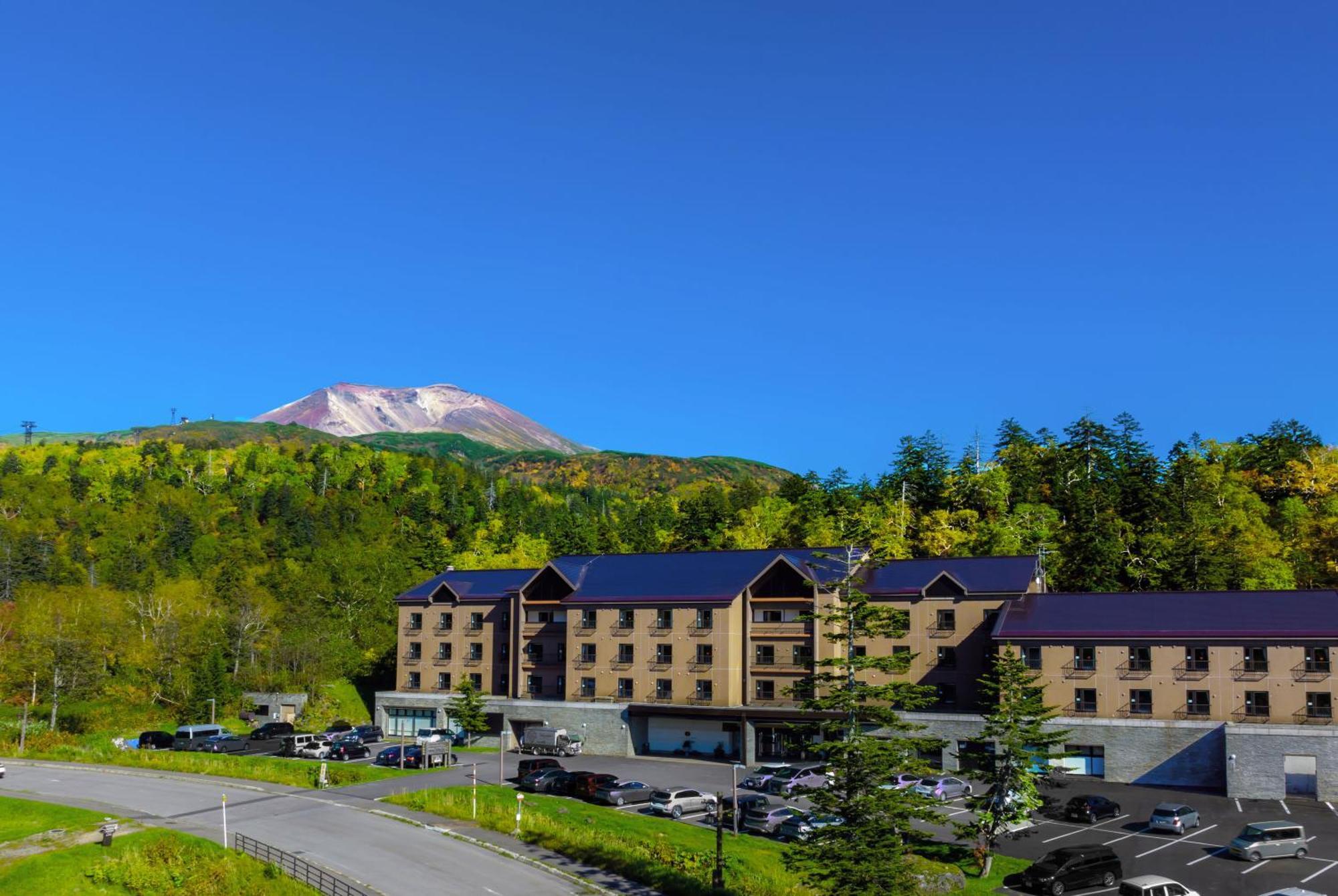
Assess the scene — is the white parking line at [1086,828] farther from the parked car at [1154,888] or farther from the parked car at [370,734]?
the parked car at [370,734]

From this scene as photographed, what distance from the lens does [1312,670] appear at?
60594 millimetres

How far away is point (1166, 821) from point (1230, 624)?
16902mm

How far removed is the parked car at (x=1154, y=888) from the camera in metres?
40.3

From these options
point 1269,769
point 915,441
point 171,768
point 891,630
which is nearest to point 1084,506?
point 915,441

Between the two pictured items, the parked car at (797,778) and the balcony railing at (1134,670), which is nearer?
the parked car at (797,778)

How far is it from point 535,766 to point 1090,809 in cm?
3068

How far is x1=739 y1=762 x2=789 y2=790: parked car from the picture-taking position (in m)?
59.1

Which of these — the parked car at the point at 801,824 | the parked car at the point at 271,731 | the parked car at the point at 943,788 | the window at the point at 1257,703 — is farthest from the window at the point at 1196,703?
the parked car at the point at 271,731

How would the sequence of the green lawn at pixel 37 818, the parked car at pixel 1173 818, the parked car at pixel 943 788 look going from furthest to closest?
the parked car at pixel 943 788 → the parked car at pixel 1173 818 → the green lawn at pixel 37 818

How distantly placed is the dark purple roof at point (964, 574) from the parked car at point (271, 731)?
44.6 meters

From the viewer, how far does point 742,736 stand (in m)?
71.5

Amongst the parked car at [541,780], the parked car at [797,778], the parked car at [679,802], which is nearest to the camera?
the parked car at [679,802]

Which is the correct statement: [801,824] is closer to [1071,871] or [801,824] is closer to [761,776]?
[1071,871]

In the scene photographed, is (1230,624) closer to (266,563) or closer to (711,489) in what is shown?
(711,489)
